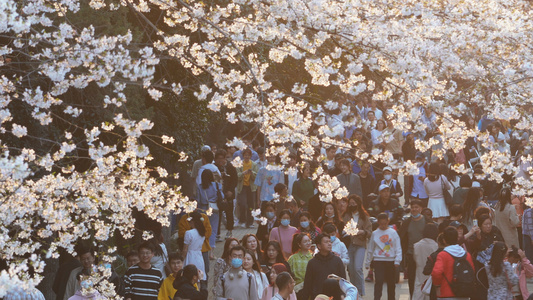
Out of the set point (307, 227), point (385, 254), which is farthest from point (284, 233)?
point (385, 254)

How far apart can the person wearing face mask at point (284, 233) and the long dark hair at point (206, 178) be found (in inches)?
115

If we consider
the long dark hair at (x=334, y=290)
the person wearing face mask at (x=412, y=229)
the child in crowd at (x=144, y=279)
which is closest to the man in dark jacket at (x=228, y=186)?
the person wearing face mask at (x=412, y=229)

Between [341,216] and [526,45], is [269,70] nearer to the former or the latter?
[341,216]

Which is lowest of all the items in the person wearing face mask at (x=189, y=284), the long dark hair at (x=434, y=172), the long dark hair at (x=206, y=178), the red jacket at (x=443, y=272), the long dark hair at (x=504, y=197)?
the person wearing face mask at (x=189, y=284)

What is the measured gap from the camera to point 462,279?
1070 centimetres

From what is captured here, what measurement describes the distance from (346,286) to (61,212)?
3097 millimetres

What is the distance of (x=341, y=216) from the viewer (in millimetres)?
14531

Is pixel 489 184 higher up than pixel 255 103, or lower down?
higher up

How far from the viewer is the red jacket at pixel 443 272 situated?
10758mm

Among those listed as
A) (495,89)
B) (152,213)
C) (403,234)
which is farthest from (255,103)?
(403,234)

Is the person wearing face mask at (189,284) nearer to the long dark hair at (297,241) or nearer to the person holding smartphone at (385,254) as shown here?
the long dark hair at (297,241)

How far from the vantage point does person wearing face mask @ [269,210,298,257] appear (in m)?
13.0

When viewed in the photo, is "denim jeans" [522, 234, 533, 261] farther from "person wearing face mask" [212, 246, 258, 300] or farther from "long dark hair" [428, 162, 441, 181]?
"person wearing face mask" [212, 246, 258, 300]

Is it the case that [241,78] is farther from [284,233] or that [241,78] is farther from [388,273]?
[388,273]
